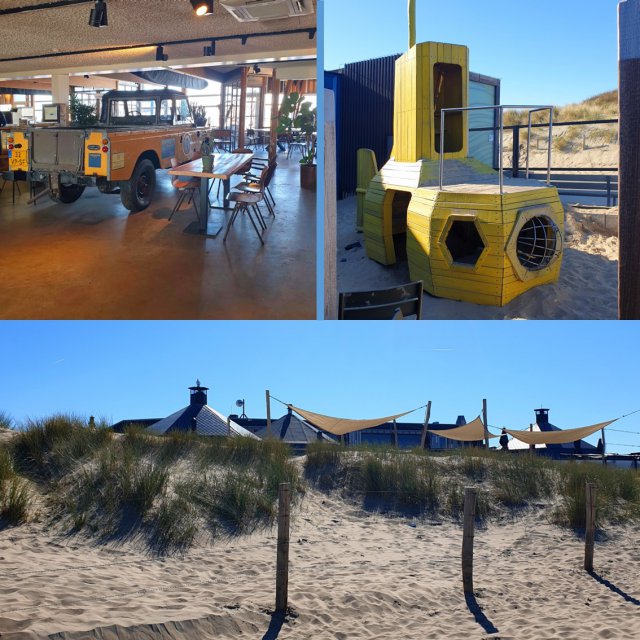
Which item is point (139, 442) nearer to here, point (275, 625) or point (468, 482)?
point (275, 625)

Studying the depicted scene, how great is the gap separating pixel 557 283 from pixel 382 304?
3495 millimetres

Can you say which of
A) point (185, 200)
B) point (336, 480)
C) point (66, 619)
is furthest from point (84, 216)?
point (336, 480)

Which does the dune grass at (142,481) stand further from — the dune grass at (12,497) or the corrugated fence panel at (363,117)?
the corrugated fence panel at (363,117)

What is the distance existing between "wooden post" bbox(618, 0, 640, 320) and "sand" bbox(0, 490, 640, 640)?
2.93 metres

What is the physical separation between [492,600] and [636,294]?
325cm

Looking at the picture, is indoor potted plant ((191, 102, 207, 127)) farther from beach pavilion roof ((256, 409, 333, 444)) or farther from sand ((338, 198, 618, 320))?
beach pavilion roof ((256, 409, 333, 444))

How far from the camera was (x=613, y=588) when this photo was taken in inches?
205

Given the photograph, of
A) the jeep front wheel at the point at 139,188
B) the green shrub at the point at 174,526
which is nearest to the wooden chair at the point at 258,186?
the jeep front wheel at the point at 139,188

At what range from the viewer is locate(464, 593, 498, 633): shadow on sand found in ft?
14.3

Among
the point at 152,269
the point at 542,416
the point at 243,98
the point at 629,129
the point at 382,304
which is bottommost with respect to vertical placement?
the point at 542,416

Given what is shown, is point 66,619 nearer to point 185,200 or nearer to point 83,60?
point 185,200

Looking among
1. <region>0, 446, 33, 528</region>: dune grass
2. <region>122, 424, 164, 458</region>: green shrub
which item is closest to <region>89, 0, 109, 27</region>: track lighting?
<region>0, 446, 33, 528</region>: dune grass

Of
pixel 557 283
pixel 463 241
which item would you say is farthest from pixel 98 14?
pixel 463 241

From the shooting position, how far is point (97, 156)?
4.20 meters
